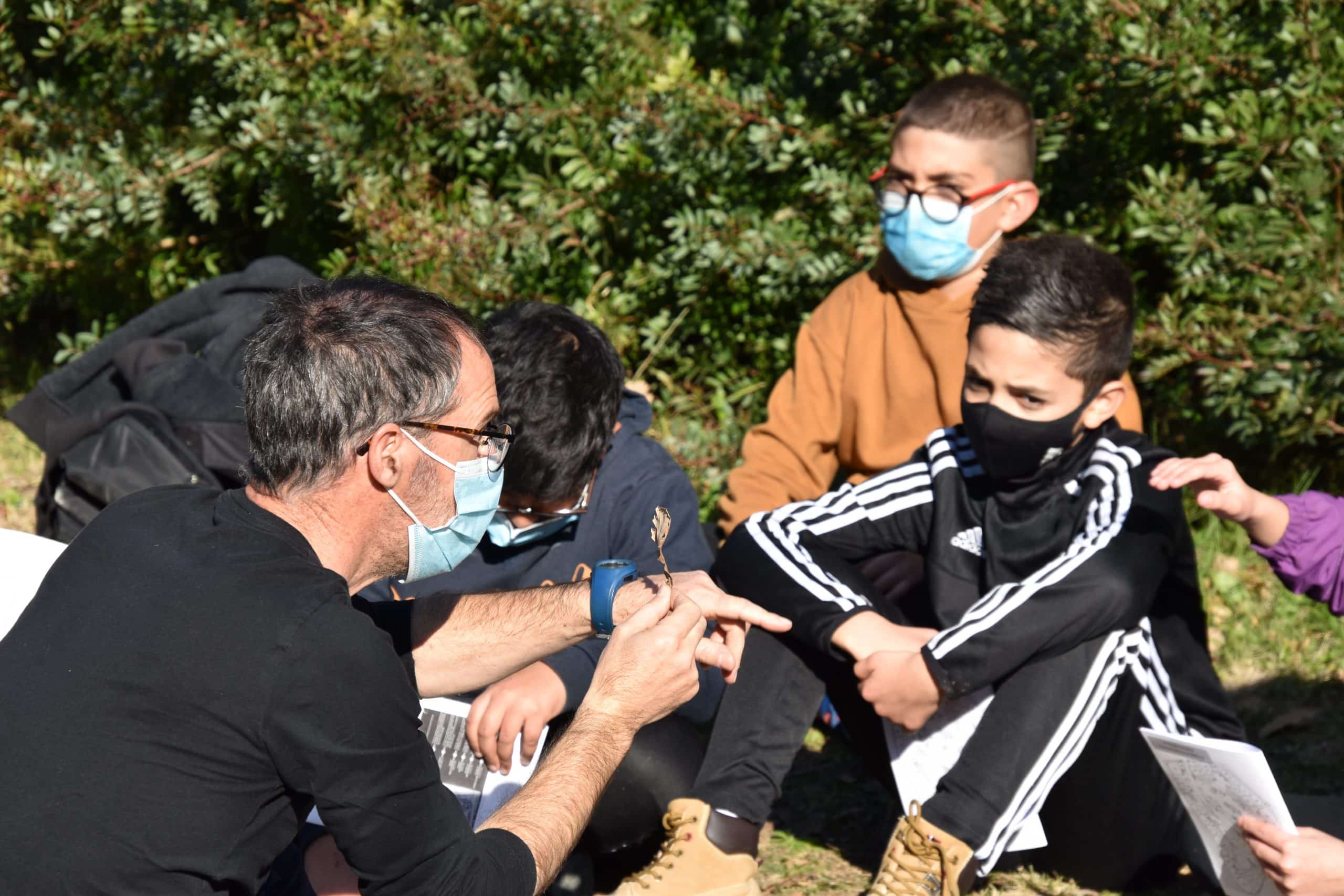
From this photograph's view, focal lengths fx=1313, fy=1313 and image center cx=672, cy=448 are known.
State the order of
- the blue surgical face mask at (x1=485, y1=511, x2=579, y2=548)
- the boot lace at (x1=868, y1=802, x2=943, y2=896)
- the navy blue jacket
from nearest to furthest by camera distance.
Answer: the boot lace at (x1=868, y1=802, x2=943, y2=896), the blue surgical face mask at (x1=485, y1=511, x2=579, y2=548), the navy blue jacket

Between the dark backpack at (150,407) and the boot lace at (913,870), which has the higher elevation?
the dark backpack at (150,407)

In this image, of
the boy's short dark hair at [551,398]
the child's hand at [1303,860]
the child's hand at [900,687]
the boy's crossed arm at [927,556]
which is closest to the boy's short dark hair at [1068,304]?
the boy's crossed arm at [927,556]

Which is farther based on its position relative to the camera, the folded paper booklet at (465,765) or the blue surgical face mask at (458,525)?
the folded paper booklet at (465,765)

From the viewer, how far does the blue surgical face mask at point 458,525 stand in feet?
7.30

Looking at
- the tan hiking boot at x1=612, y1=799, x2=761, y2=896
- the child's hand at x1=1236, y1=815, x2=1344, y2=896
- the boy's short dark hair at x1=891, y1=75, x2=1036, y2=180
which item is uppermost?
the boy's short dark hair at x1=891, y1=75, x2=1036, y2=180

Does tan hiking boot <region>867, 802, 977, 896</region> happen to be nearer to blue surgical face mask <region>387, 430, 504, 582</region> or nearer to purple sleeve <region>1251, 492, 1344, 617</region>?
purple sleeve <region>1251, 492, 1344, 617</region>

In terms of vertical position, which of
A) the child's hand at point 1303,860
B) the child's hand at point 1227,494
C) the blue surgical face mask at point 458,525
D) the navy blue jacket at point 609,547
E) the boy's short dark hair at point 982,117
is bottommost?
the child's hand at point 1303,860

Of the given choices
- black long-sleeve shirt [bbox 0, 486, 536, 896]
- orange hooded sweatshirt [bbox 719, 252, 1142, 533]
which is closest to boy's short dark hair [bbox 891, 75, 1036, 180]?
orange hooded sweatshirt [bbox 719, 252, 1142, 533]

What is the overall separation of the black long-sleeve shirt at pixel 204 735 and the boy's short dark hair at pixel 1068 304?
5.71ft

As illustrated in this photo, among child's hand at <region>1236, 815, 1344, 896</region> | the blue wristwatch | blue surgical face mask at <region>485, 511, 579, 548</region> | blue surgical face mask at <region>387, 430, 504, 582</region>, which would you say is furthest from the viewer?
blue surgical face mask at <region>485, 511, 579, 548</region>

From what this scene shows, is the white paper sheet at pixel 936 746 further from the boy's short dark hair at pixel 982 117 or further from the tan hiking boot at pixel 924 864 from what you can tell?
the boy's short dark hair at pixel 982 117

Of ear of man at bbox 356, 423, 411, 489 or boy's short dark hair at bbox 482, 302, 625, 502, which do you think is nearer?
ear of man at bbox 356, 423, 411, 489

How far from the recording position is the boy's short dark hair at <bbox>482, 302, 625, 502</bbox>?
294 cm

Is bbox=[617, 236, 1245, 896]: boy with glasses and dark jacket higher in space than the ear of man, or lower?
lower
